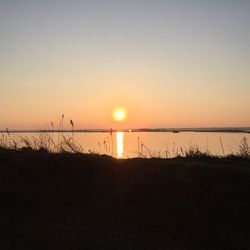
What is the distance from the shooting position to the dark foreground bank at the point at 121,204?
6449mm

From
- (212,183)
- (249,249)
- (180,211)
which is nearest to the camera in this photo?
(249,249)

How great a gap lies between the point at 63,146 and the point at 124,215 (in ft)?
14.5

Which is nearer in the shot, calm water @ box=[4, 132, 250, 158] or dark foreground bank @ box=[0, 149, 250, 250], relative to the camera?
dark foreground bank @ box=[0, 149, 250, 250]

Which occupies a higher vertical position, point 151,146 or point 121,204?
point 151,146

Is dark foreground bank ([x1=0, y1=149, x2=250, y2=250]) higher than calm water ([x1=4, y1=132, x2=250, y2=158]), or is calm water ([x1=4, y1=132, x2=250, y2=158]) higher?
calm water ([x1=4, y1=132, x2=250, y2=158])

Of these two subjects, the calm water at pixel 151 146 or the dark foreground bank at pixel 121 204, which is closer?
the dark foreground bank at pixel 121 204

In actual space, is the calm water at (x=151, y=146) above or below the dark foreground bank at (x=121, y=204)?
above

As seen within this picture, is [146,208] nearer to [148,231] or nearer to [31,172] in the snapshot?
[148,231]

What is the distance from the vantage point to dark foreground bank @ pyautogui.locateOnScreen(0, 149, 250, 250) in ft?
21.2

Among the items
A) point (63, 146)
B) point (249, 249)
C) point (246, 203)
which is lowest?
point (249, 249)

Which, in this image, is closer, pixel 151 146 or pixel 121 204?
pixel 121 204

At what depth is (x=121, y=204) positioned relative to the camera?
24.5ft

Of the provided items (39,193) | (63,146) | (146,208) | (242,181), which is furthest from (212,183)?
(63,146)

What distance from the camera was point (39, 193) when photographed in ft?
25.9
